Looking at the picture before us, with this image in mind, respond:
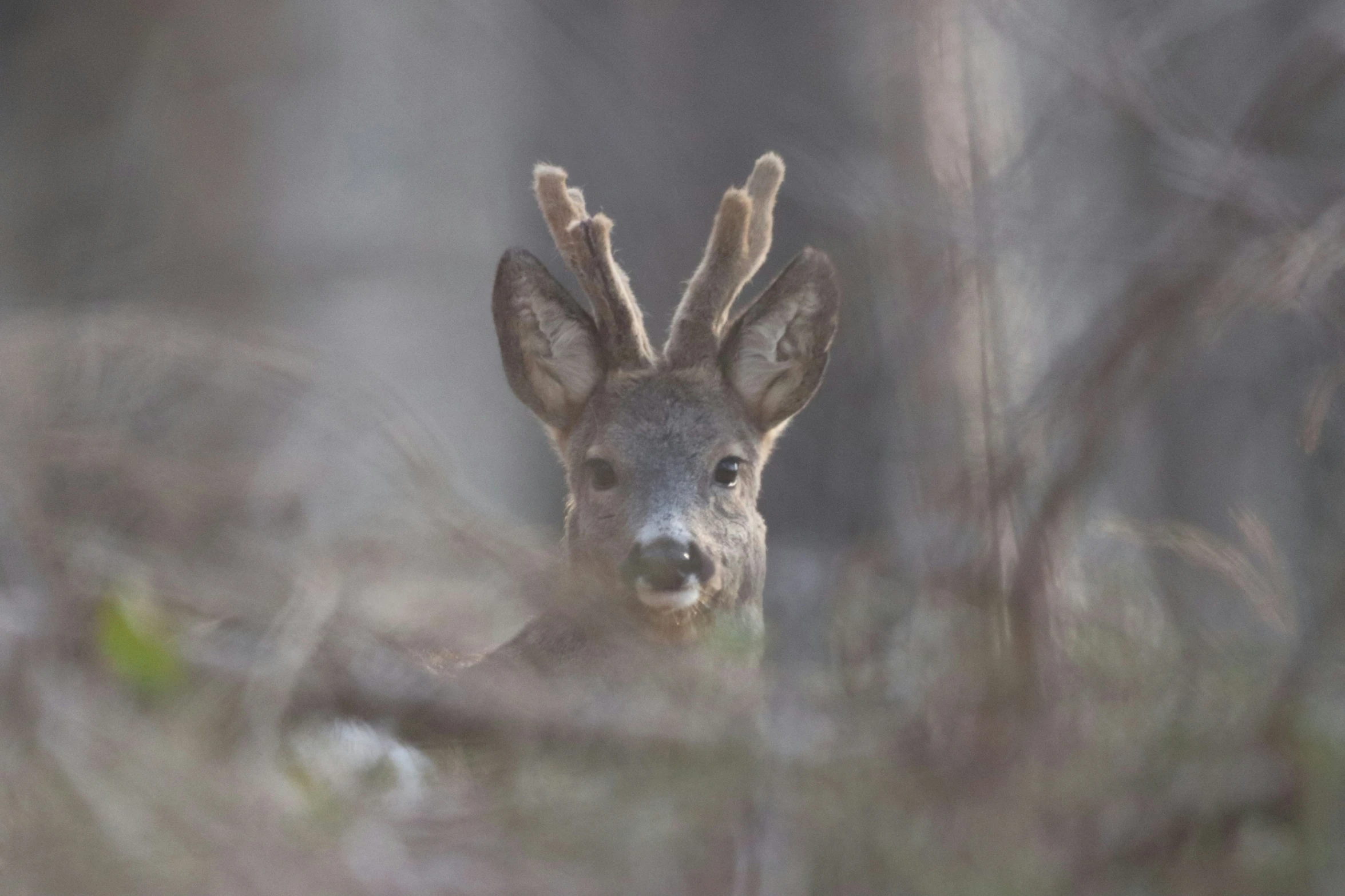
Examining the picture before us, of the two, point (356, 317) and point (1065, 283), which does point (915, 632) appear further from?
point (356, 317)

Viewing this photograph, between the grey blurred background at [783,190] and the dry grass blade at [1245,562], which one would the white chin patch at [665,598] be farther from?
the dry grass blade at [1245,562]

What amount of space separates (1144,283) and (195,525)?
7.07ft

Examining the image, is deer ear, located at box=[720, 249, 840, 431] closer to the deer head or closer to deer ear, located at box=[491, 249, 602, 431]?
the deer head

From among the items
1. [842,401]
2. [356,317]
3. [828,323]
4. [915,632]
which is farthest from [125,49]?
[915,632]

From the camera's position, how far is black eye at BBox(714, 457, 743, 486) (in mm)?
3637

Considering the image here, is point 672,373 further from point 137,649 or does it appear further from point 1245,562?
point 1245,562

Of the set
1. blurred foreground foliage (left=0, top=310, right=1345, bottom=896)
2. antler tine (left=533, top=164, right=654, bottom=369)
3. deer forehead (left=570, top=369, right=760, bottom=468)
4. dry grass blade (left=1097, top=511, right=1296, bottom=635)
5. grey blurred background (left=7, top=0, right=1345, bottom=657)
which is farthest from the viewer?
deer forehead (left=570, top=369, right=760, bottom=468)

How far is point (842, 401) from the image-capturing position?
483cm

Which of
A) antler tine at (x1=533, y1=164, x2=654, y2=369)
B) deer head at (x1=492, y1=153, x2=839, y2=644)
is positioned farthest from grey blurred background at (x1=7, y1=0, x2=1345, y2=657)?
antler tine at (x1=533, y1=164, x2=654, y2=369)

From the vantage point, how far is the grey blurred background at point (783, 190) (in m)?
2.67

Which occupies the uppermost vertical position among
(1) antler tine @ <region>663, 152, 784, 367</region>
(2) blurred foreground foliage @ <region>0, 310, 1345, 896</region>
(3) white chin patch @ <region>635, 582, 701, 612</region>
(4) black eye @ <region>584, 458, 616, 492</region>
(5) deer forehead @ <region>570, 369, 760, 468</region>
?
(1) antler tine @ <region>663, 152, 784, 367</region>

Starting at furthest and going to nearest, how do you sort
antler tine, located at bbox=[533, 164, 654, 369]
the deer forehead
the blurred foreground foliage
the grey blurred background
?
1. the deer forehead
2. antler tine, located at bbox=[533, 164, 654, 369]
3. the grey blurred background
4. the blurred foreground foliage

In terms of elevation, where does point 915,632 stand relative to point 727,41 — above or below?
below

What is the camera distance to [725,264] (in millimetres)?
3570
